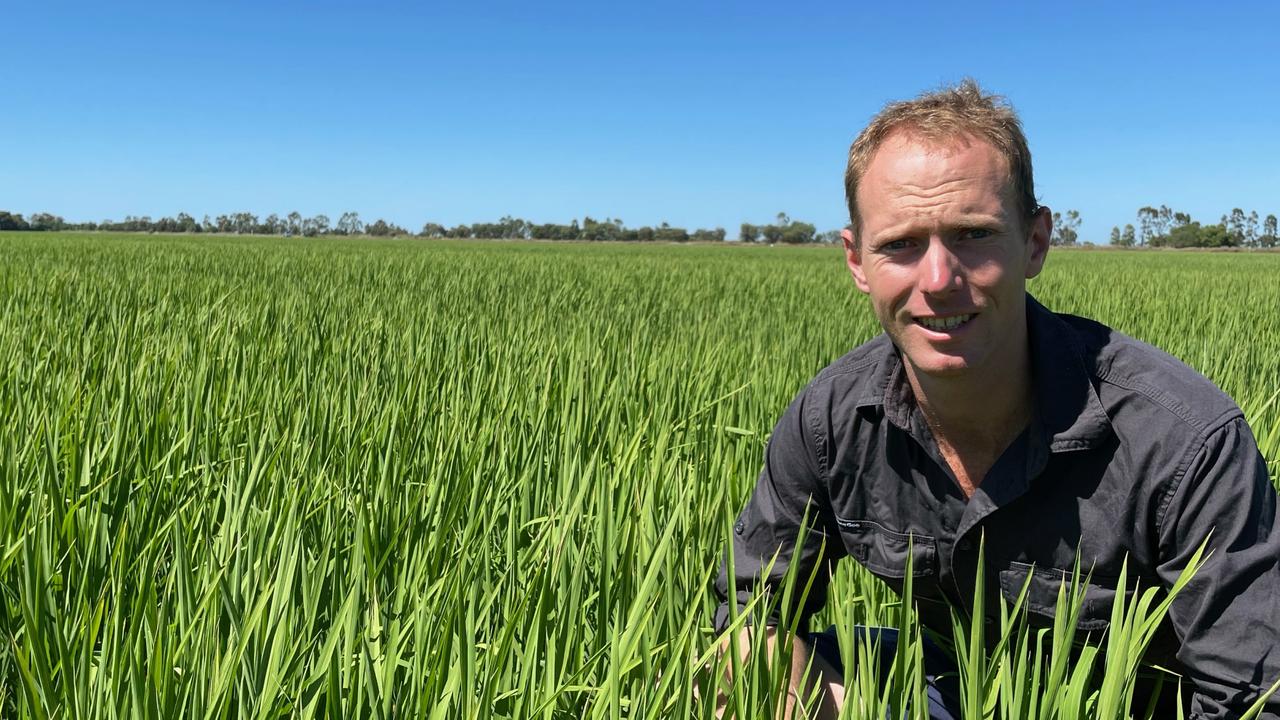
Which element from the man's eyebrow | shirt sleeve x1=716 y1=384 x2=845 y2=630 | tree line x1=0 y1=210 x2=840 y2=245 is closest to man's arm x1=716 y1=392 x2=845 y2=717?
shirt sleeve x1=716 y1=384 x2=845 y2=630

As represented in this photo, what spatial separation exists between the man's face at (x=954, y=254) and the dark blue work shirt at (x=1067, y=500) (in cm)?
10

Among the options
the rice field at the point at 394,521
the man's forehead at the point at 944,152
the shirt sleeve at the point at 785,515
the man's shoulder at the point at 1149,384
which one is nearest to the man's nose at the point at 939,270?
the man's forehead at the point at 944,152

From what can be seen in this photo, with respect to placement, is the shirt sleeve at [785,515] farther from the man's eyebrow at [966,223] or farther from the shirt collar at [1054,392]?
the man's eyebrow at [966,223]

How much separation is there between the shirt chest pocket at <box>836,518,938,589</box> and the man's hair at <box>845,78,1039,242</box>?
466mm

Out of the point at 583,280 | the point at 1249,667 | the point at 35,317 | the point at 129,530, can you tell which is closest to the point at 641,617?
the point at 1249,667

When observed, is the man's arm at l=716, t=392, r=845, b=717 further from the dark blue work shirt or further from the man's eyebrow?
the man's eyebrow

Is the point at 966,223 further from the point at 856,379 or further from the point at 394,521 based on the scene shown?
the point at 394,521

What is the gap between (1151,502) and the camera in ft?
3.67

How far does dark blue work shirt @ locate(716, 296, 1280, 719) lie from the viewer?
3.34 feet

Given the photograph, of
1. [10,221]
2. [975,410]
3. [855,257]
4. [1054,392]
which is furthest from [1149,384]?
[10,221]

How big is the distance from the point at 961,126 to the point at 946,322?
266 millimetres

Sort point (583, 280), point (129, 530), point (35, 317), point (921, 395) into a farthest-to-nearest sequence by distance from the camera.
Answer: point (583, 280) < point (35, 317) < point (129, 530) < point (921, 395)

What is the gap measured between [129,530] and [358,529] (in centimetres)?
58

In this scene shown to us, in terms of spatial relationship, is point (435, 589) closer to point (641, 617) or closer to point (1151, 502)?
point (641, 617)
